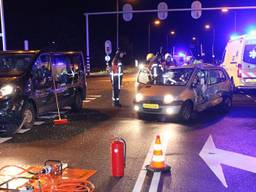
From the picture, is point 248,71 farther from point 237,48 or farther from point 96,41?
point 96,41

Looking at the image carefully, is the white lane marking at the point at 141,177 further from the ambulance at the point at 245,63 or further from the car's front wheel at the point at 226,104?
the ambulance at the point at 245,63

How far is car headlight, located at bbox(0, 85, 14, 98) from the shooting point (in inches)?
405

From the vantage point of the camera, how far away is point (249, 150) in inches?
340

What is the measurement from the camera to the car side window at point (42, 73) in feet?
37.2

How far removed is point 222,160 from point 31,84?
17.6 ft

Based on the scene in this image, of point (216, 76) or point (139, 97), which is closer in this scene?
point (139, 97)

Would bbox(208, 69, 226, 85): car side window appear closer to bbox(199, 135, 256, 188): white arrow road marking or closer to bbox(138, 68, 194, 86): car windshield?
bbox(138, 68, 194, 86): car windshield

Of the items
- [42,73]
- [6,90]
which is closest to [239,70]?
[42,73]

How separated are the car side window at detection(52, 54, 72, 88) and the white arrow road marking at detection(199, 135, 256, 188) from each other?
201 inches

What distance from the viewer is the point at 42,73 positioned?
1162cm

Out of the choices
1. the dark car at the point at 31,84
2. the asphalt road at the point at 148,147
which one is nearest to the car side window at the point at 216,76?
the asphalt road at the point at 148,147

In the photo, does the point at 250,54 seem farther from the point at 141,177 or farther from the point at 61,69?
the point at 141,177

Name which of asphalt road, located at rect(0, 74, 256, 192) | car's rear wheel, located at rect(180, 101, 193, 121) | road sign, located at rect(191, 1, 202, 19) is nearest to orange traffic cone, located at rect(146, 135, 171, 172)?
asphalt road, located at rect(0, 74, 256, 192)

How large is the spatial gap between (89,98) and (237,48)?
255 inches
